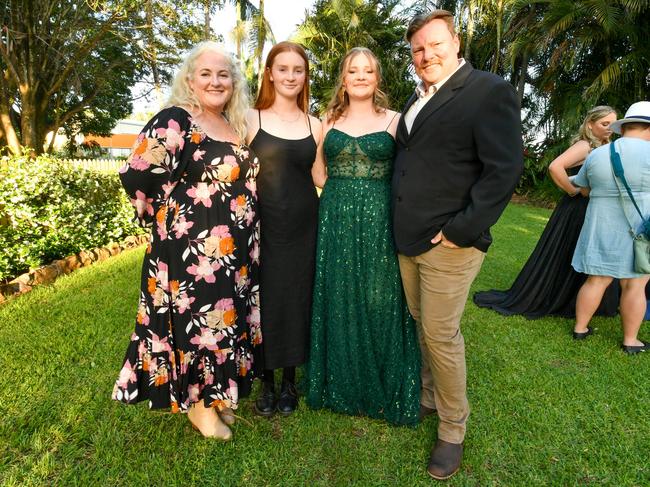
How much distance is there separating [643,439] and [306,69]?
3041 mm

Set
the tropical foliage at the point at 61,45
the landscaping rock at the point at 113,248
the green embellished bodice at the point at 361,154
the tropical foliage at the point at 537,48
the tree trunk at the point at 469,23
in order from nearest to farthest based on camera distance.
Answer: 1. the green embellished bodice at the point at 361,154
2. the landscaping rock at the point at 113,248
3. the tropical foliage at the point at 61,45
4. the tropical foliage at the point at 537,48
5. the tree trunk at the point at 469,23

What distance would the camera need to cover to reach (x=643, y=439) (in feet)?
7.93

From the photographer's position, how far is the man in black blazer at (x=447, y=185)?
186 cm

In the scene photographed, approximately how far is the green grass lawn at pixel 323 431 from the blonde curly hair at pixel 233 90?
5.99 ft

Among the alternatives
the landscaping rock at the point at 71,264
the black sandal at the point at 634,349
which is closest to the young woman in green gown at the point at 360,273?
the black sandal at the point at 634,349

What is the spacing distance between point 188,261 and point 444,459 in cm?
173

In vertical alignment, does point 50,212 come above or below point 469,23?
below

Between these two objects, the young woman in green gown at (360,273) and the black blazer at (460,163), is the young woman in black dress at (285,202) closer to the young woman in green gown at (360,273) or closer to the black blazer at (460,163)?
the young woman in green gown at (360,273)

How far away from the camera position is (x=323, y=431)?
248 centimetres

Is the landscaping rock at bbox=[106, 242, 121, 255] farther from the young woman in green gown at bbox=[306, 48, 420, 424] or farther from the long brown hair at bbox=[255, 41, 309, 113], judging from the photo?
the young woman in green gown at bbox=[306, 48, 420, 424]

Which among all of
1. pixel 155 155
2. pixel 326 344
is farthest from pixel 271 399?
pixel 155 155

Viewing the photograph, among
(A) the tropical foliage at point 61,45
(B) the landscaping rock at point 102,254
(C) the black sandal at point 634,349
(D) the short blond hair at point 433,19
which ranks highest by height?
(A) the tropical foliage at point 61,45

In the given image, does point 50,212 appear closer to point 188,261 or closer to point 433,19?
point 188,261

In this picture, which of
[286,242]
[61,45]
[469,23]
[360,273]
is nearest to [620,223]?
[360,273]
